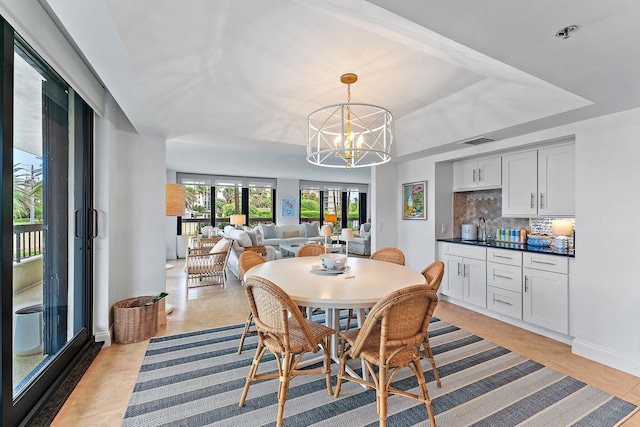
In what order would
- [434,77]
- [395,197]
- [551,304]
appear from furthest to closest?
1. [395,197]
2. [551,304]
3. [434,77]

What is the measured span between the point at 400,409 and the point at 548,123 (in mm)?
2839

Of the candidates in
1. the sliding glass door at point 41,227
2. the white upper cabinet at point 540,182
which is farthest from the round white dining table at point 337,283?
the white upper cabinet at point 540,182

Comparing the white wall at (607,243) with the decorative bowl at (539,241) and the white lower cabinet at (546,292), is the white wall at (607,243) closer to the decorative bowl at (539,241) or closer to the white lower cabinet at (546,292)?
the white lower cabinet at (546,292)

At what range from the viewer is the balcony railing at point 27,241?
1646 mm

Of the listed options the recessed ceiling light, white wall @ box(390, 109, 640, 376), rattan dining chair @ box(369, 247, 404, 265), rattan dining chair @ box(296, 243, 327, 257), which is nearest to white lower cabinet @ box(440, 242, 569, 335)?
white wall @ box(390, 109, 640, 376)

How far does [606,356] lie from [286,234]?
724 centimetres

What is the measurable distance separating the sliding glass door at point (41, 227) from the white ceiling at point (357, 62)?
0.41 m

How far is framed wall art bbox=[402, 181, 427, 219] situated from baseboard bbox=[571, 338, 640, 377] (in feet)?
7.36

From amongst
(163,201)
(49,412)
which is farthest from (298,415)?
(163,201)

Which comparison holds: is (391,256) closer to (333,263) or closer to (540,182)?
(333,263)

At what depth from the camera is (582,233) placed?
270 cm

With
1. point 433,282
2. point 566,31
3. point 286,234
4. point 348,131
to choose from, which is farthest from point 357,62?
point 286,234

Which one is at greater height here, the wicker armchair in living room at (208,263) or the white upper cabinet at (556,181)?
the white upper cabinet at (556,181)

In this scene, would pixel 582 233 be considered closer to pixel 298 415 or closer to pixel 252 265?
pixel 298 415
